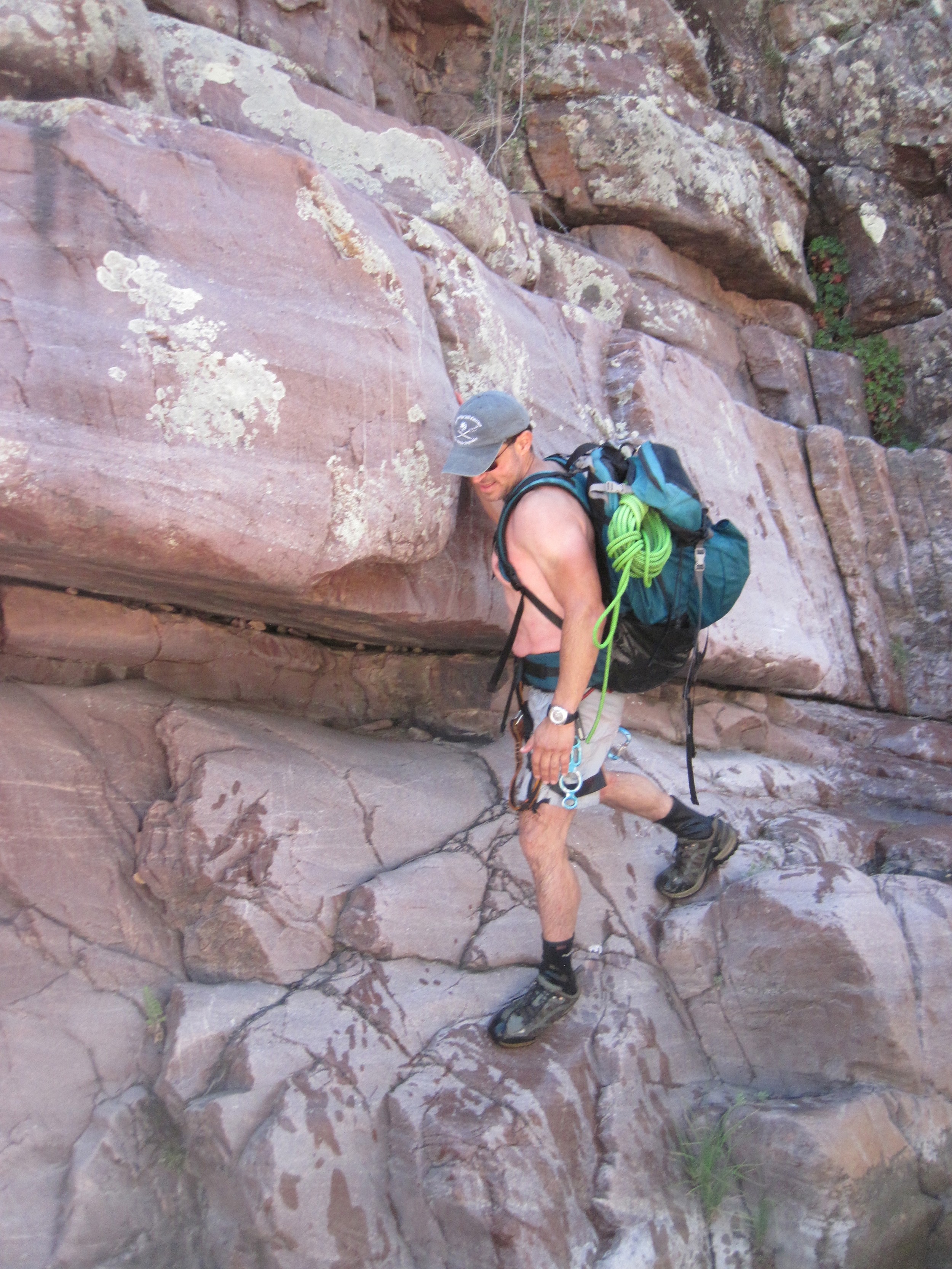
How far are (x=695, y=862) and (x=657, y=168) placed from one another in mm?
4105

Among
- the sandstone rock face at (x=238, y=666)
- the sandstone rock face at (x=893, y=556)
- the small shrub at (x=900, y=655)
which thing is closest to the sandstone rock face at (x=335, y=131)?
the sandstone rock face at (x=238, y=666)

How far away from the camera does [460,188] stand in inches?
169

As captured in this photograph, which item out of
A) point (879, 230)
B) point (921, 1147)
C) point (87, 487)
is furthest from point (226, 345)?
point (879, 230)

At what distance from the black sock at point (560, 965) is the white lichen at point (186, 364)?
1820mm

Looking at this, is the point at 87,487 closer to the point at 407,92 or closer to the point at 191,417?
the point at 191,417

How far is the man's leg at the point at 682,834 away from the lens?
3.35 metres

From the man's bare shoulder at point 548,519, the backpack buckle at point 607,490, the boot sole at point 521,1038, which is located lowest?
the boot sole at point 521,1038

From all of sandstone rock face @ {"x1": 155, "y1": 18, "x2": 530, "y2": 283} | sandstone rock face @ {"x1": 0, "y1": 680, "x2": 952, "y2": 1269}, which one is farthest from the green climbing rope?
sandstone rock face @ {"x1": 155, "y1": 18, "x2": 530, "y2": 283}

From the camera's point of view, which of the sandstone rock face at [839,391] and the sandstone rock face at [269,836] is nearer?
the sandstone rock face at [269,836]

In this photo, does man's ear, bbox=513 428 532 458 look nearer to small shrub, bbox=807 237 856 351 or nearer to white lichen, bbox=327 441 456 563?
white lichen, bbox=327 441 456 563

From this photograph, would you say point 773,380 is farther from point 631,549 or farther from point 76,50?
point 76,50

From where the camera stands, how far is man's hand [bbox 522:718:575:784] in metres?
2.75

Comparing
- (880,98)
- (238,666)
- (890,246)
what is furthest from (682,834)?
(880,98)

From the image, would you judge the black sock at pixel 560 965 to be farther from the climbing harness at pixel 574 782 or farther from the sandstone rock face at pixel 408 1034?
the climbing harness at pixel 574 782
